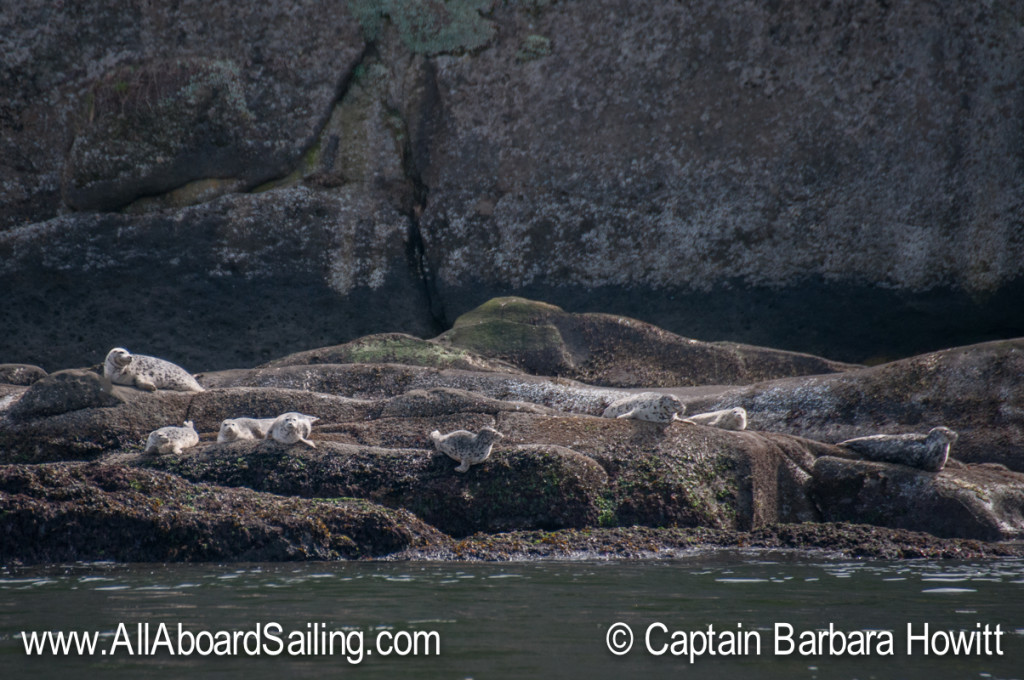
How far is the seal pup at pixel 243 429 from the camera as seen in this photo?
23.1 ft

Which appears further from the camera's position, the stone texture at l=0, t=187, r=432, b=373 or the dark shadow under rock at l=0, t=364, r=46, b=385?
the stone texture at l=0, t=187, r=432, b=373

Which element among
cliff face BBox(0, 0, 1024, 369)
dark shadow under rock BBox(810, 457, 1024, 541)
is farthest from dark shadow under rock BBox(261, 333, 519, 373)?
dark shadow under rock BBox(810, 457, 1024, 541)

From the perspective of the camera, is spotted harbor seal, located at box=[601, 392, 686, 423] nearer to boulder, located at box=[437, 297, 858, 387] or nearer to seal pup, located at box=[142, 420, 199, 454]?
seal pup, located at box=[142, 420, 199, 454]

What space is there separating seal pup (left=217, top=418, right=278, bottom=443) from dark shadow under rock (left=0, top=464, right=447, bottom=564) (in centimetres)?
144

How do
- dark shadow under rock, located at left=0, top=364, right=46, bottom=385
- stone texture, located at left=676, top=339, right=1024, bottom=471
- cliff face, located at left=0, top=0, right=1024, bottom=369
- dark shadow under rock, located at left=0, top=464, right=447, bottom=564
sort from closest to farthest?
dark shadow under rock, located at left=0, top=464, right=447, bottom=564
stone texture, located at left=676, top=339, right=1024, bottom=471
dark shadow under rock, located at left=0, top=364, right=46, bottom=385
cliff face, located at left=0, top=0, right=1024, bottom=369

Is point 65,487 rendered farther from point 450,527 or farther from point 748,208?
point 748,208

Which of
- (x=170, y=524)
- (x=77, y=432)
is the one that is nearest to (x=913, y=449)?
(x=170, y=524)

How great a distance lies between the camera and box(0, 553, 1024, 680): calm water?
2752 millimetres

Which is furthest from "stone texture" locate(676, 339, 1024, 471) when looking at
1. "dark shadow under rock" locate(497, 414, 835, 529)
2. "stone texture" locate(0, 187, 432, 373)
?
"stone texture" locate(0, 187, 432, 373)

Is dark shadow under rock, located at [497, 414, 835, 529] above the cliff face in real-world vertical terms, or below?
below

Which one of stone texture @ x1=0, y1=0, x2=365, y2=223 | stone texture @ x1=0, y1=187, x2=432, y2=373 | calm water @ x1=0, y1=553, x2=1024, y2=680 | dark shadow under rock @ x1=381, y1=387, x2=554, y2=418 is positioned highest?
stone texture @ x1=0, y1=0, x2=365, y2=223

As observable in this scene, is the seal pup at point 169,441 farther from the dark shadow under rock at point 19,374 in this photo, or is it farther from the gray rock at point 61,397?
the dark shadow under rock at point 19,374

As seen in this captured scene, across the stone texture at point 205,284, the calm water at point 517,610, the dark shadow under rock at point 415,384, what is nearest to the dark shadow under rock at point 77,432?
the dark shadow under rock at point 415,384

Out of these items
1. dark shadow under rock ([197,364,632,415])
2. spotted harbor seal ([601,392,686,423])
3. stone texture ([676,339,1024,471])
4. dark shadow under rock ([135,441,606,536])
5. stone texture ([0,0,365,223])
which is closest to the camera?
dark shadow under rock ([135,441,606,536])
